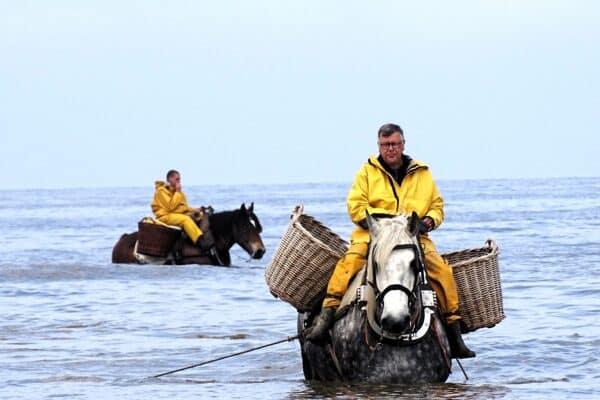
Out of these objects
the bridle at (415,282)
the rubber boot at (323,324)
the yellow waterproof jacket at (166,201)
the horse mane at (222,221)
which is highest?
the bridle at (415,282)

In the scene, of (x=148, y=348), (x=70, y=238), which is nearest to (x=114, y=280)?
(x=148, y=348)

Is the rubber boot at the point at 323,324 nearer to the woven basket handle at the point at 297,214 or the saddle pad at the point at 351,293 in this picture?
the saddle pad at the point at 351,293

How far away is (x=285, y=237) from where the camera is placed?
1052cm

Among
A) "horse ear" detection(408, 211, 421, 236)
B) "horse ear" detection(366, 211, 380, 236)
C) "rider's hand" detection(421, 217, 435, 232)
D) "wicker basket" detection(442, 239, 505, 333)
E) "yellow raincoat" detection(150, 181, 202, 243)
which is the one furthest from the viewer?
"yellow raincoat" detection(150, 181, 202, 243)

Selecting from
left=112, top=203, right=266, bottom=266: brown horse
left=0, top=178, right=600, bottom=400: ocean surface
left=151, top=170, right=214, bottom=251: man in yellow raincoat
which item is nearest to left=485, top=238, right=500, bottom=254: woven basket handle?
left=0, top=178, right=600, bottom=400: ocean surface

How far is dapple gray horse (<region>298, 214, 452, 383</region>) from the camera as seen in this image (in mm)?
9398

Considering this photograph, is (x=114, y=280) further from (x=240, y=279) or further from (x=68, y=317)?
(x=68, y=317)

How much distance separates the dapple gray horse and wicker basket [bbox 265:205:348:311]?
422mm

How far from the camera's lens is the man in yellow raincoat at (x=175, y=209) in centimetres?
2411

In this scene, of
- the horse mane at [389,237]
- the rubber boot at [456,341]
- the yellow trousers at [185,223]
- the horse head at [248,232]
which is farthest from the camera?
the horse head at [248,232]

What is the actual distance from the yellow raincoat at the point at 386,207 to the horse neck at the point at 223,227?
14.6 meters

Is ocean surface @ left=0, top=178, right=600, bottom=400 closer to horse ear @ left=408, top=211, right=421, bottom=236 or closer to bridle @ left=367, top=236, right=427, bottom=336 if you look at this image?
bridle @ left=367, top=236, right=427, bottom=336

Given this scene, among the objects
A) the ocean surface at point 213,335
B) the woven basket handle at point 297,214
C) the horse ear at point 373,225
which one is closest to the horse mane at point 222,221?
the ocean surface at point 213,335

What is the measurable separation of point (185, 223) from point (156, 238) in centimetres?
58
